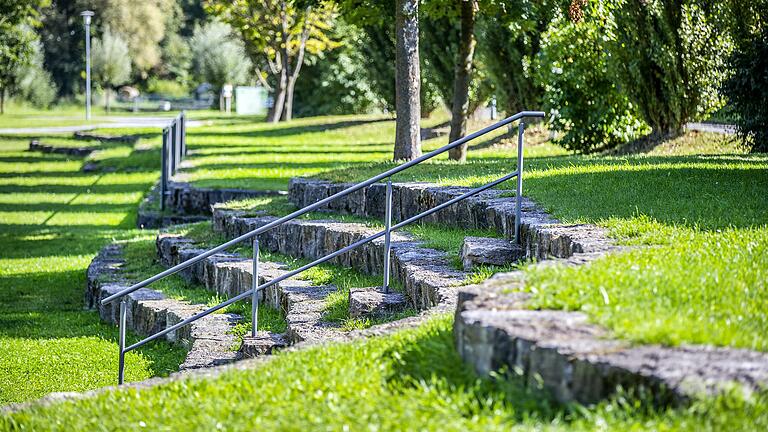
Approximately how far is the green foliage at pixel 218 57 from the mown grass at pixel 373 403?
48918 millimetres

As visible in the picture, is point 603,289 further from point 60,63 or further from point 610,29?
point 60,63

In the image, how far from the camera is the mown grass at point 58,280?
970 centimetres

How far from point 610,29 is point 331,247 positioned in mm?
8689

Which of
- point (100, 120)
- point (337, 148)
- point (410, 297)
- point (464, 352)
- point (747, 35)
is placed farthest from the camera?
point (100, 120)

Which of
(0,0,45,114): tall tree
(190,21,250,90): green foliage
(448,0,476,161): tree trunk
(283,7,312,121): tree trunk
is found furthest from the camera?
(190,21,250,90): green foliage

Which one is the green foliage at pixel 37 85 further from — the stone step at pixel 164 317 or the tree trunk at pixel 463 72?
the stone step at pixel 164 317

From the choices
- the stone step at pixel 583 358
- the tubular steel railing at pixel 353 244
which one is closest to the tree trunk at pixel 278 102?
the tubular steel railing at pixel 353 244

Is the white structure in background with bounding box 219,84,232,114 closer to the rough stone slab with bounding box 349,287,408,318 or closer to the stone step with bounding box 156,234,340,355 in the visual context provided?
the stone step with bounding box 156,234,340,355

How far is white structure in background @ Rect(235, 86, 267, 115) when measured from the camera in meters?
51.4

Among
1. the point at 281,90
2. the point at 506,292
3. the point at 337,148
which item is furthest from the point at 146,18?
the point at 506,292

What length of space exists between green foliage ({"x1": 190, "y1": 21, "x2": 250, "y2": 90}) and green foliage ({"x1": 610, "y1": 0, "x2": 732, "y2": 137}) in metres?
38.0

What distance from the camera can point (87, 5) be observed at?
214ft

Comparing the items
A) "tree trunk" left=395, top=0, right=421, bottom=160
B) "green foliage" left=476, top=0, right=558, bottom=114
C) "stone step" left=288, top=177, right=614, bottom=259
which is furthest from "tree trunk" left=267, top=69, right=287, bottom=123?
"stone step" left=288, top=177, right=614, bottom=259

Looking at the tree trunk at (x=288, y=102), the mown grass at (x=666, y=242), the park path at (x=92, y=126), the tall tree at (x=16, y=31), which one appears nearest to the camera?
the mown grass at (x=666, y=242)
